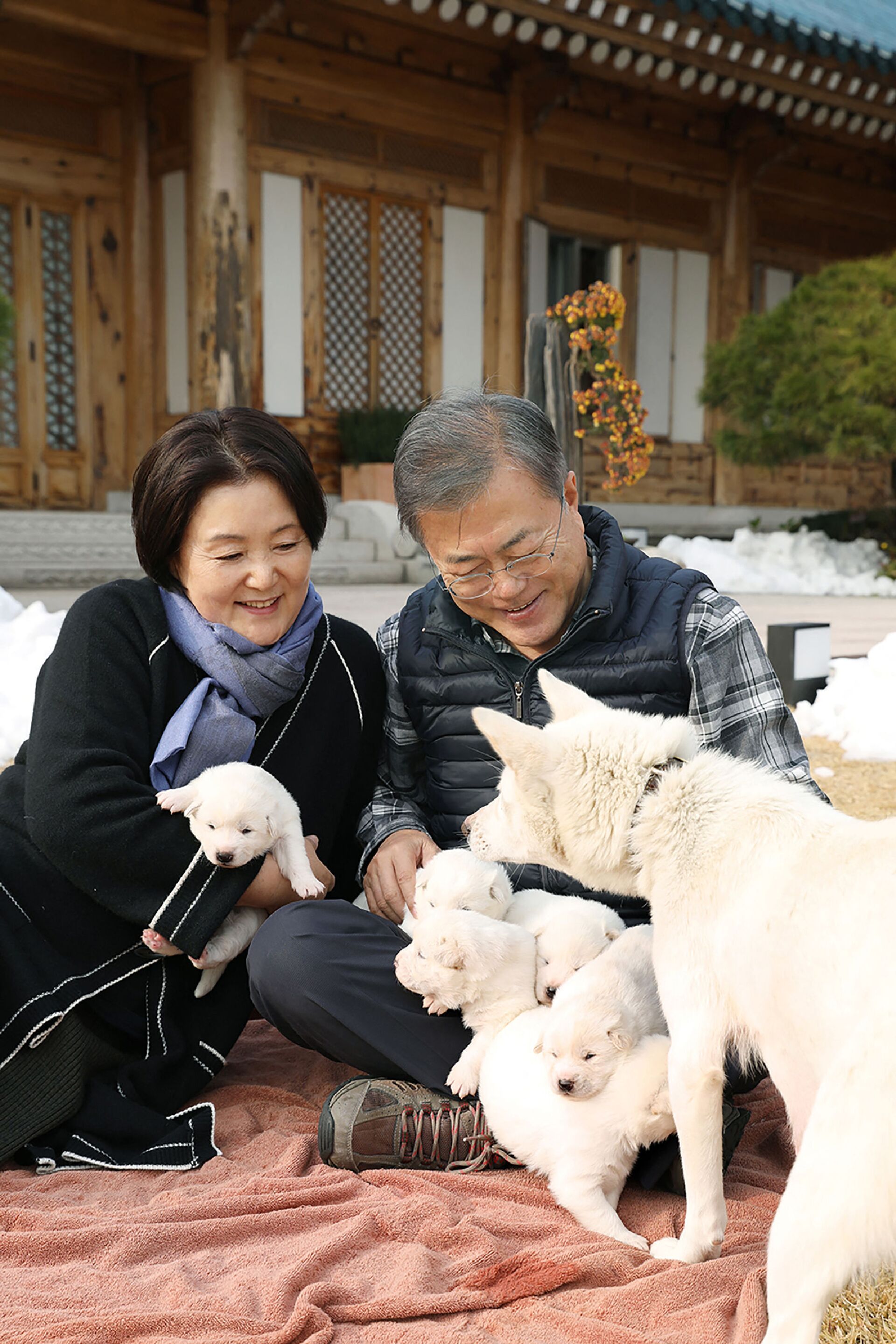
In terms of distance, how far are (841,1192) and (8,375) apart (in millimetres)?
11209

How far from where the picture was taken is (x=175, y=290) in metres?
11.3

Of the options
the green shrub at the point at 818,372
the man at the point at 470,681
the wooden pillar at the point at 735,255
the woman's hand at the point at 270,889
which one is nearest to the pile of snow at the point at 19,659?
the woman's hand at the point at 270,889

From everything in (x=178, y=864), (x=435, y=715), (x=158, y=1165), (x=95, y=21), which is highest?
(x=95, y=21)

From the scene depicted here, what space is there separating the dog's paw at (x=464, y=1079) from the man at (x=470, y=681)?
0.05 metres

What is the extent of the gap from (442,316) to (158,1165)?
11.2 m

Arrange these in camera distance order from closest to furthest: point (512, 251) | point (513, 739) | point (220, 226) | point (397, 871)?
point (513, 739) < point (397, 871) < point (220, 226) < point (512, 251)

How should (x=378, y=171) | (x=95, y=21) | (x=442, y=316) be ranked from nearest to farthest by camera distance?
(x=95, y=21), (x=378, y=171), (x=442, y=316)

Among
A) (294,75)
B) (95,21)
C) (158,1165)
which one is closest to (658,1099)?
(158,1165)

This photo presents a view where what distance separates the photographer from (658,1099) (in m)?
2.16

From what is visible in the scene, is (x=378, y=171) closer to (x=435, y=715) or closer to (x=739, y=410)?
(x=739, y=410)

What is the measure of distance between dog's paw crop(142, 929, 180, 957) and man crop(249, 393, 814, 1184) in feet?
0.57

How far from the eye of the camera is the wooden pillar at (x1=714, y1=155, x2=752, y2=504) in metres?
14.3

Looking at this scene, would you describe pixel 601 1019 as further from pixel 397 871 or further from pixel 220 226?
pixel 220 226

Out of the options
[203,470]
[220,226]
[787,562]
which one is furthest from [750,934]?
[787,562]
